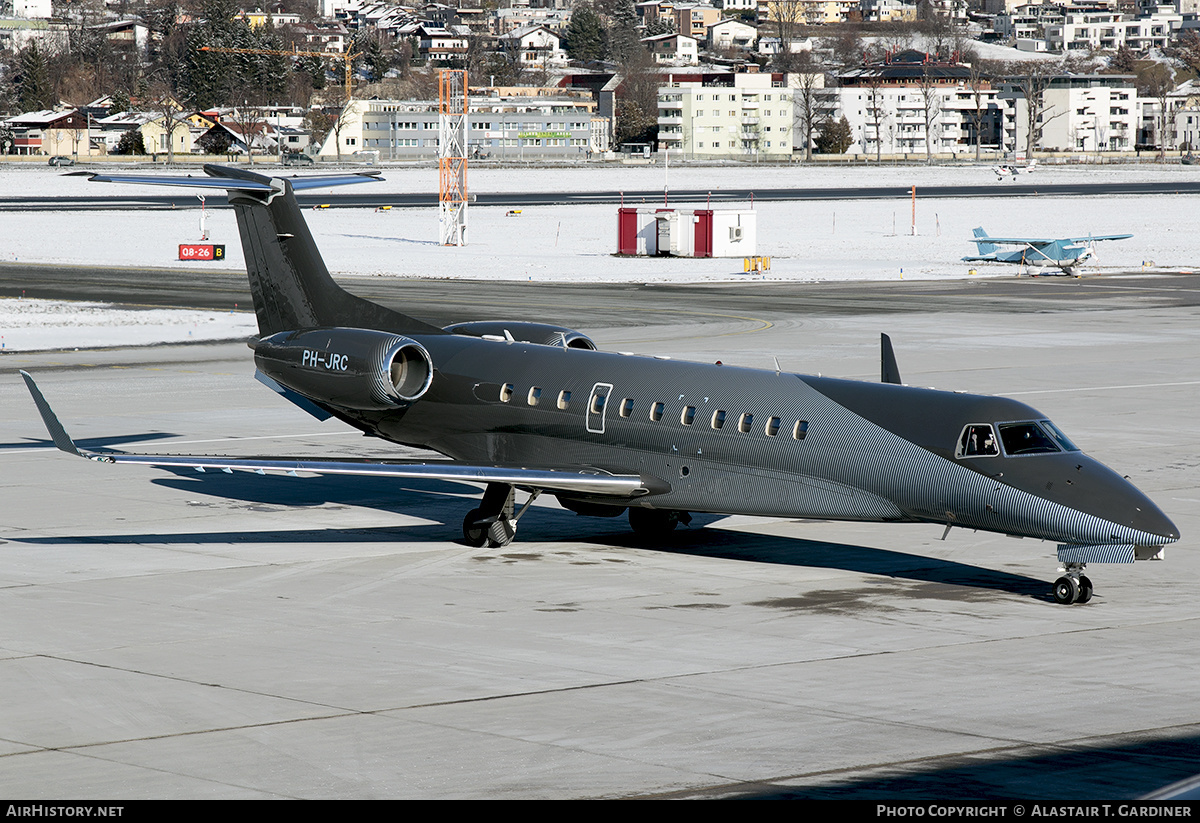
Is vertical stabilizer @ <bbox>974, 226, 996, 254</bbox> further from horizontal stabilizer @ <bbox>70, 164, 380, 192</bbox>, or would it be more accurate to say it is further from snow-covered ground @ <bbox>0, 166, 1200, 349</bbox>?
horizontal stabilizer @ <bbox>70, 164, 380, 192</bbox>

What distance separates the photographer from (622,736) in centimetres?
1345

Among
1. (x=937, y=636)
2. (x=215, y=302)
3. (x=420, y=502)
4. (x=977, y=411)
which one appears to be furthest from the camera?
(x=215, y=302)

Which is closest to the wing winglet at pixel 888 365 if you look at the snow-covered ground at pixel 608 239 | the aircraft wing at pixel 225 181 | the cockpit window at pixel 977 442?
the cockpit window at pixel 977 442

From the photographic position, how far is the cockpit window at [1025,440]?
18.9 meters

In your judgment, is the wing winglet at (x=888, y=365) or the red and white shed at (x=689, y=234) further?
the red and white shed at (x=689, y=234)

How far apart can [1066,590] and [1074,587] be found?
105 millimetres

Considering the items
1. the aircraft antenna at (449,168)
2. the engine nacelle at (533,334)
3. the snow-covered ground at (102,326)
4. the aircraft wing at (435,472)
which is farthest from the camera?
the aircraft antenna at (449,168)

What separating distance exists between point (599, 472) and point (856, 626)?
5.51 meters

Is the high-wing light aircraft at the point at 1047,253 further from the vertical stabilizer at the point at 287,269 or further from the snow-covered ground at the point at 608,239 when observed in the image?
the vertical stabilizer at the point at 287,269

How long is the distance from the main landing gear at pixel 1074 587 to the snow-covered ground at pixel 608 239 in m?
38.2

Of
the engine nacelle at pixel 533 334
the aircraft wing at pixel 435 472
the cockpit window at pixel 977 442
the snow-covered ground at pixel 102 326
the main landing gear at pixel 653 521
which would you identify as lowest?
the snow-covered ground at pixel 102 326

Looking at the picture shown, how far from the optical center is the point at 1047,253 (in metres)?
76.9
